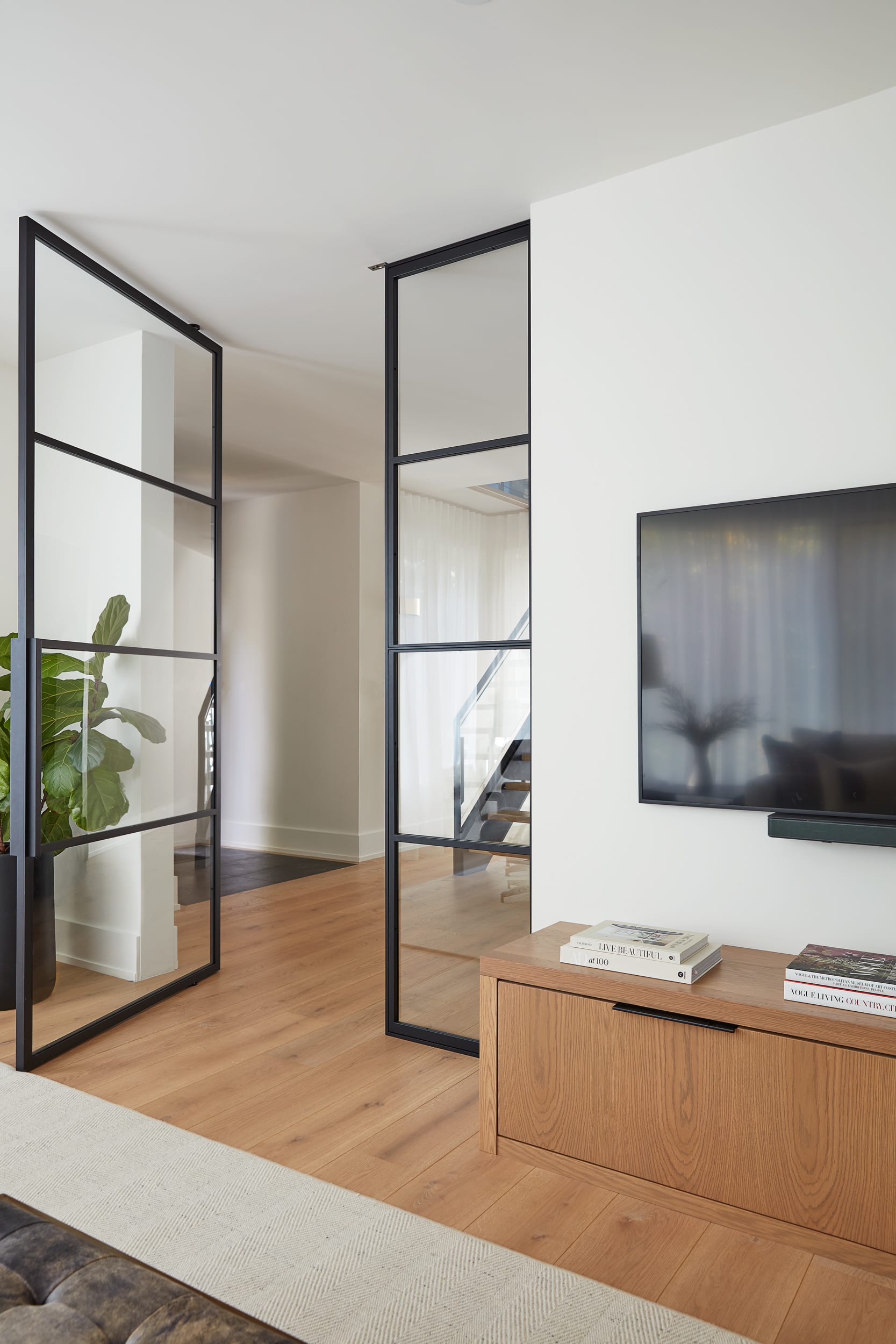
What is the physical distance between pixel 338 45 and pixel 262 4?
0.19 m

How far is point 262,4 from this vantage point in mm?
1923

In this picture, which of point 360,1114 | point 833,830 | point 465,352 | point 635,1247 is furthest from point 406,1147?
point 465,352

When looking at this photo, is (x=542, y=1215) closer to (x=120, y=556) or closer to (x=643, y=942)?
(x=643, y=942)

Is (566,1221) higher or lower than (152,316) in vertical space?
lower

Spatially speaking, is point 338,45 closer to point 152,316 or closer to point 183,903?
point 152,316

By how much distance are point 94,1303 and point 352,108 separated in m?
2.50

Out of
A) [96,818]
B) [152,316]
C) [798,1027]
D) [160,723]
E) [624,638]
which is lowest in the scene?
[798,1027]

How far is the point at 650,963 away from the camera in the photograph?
2088 mm

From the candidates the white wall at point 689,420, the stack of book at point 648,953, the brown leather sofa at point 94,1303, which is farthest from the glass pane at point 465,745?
the brown leather sofa at point 94,1303

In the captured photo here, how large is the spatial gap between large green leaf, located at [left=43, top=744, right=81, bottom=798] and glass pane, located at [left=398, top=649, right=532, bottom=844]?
1076mm

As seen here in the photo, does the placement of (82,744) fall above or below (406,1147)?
above

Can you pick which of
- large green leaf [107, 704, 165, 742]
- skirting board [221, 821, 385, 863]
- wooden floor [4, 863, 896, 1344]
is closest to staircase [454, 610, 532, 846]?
wooden floor [4, 863, 896, 1344]

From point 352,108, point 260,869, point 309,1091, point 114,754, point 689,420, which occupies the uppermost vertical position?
point 352,108

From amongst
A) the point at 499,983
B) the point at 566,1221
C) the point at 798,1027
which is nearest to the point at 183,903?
the point at 499,983
